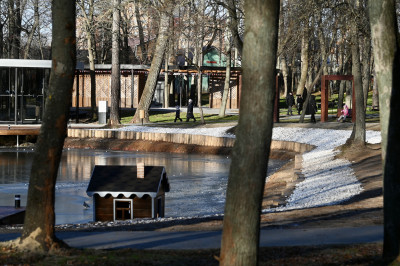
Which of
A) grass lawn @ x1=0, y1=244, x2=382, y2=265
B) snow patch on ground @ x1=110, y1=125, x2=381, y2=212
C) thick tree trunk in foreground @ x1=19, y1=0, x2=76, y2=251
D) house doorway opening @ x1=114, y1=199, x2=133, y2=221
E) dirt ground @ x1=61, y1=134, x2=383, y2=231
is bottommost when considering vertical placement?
house doorway opening @ x1=114, y1=199, x2=133, y2=221

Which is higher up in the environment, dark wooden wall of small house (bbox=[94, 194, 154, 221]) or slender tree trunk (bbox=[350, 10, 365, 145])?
slender tree trunk (bbox=[350, 10, 365, 145])

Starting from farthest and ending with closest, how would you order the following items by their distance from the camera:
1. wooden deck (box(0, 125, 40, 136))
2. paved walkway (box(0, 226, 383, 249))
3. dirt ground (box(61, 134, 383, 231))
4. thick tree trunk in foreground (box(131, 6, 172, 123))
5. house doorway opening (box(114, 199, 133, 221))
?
1. thick tree trunk in foreground (box(131, 6, 172, 123))
2. wooden deck (box(0, 125, 40, 136))
3. house doorway opening (box(114, 199, 133, 221))
4. dirt ground (box(61, 134, 383, 231))
5. paved walkway (box(0, 226, 383, 249))

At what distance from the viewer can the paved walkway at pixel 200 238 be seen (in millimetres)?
10852

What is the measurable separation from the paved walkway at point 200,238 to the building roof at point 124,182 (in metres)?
7.36

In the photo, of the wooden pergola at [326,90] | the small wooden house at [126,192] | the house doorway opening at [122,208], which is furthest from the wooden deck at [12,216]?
the wooden pergola at [326,90]

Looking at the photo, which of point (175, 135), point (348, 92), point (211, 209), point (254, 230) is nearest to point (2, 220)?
point (211, 209)

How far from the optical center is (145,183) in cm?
2039

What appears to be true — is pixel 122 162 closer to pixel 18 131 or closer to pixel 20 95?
pixel 18 131

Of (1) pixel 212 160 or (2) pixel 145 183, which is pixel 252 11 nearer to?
(2) pixel 145 183

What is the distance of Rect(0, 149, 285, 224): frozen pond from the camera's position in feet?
69.0

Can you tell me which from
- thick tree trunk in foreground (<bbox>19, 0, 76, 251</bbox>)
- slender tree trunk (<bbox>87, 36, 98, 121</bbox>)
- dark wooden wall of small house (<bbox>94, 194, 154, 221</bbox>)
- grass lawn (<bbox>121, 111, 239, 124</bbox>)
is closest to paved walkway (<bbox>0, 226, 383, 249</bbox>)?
thick tree trunk in foreground (<bbox>19, 0, 76, 251</bbox>)

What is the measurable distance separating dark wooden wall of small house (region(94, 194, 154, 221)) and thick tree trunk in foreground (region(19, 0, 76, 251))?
9895 mm

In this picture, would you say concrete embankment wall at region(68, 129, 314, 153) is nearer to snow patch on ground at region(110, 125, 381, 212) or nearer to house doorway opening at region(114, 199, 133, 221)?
snow patch on ground at region(110, 125, 381, 212)

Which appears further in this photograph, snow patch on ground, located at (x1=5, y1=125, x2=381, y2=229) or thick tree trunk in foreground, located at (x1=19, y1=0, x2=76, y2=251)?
snow patch on ground, located at (x1=5, y1=125, x2=381, y2=229)
